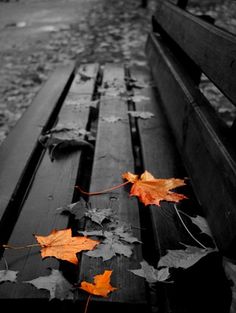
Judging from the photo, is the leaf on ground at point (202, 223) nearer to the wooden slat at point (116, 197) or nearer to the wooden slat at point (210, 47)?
the wooden slat at point (116, 197)

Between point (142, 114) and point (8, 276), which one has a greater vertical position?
point (142, 114)

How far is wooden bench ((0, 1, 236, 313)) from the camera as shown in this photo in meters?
0.88

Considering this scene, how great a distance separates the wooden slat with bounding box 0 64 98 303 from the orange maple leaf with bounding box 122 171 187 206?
26cm

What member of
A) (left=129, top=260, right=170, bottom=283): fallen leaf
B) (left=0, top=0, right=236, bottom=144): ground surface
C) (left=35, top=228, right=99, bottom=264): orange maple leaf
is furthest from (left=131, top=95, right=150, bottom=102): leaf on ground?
(left=129, top=260, right=170, bottom=283): fallen leaf

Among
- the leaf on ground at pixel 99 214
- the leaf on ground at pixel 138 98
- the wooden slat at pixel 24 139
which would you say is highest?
the leaf on ground at pixel 138 98

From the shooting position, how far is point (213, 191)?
3.48 feet

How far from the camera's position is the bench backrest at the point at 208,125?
0.97 m

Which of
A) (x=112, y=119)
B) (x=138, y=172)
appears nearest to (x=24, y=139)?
(x=112, y=119)

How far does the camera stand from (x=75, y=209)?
1154 millimetres

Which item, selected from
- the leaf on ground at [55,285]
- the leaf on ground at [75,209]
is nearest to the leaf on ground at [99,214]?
the leaf on ground at [75,209]

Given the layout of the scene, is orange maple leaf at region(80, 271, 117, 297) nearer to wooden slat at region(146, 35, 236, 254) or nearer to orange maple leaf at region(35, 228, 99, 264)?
orange maple leaf at region(35, 228, 99, 264)

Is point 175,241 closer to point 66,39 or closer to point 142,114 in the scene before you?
point 142,114

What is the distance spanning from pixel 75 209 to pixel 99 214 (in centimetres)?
9

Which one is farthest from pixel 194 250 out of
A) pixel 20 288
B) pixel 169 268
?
pixel 20 288
